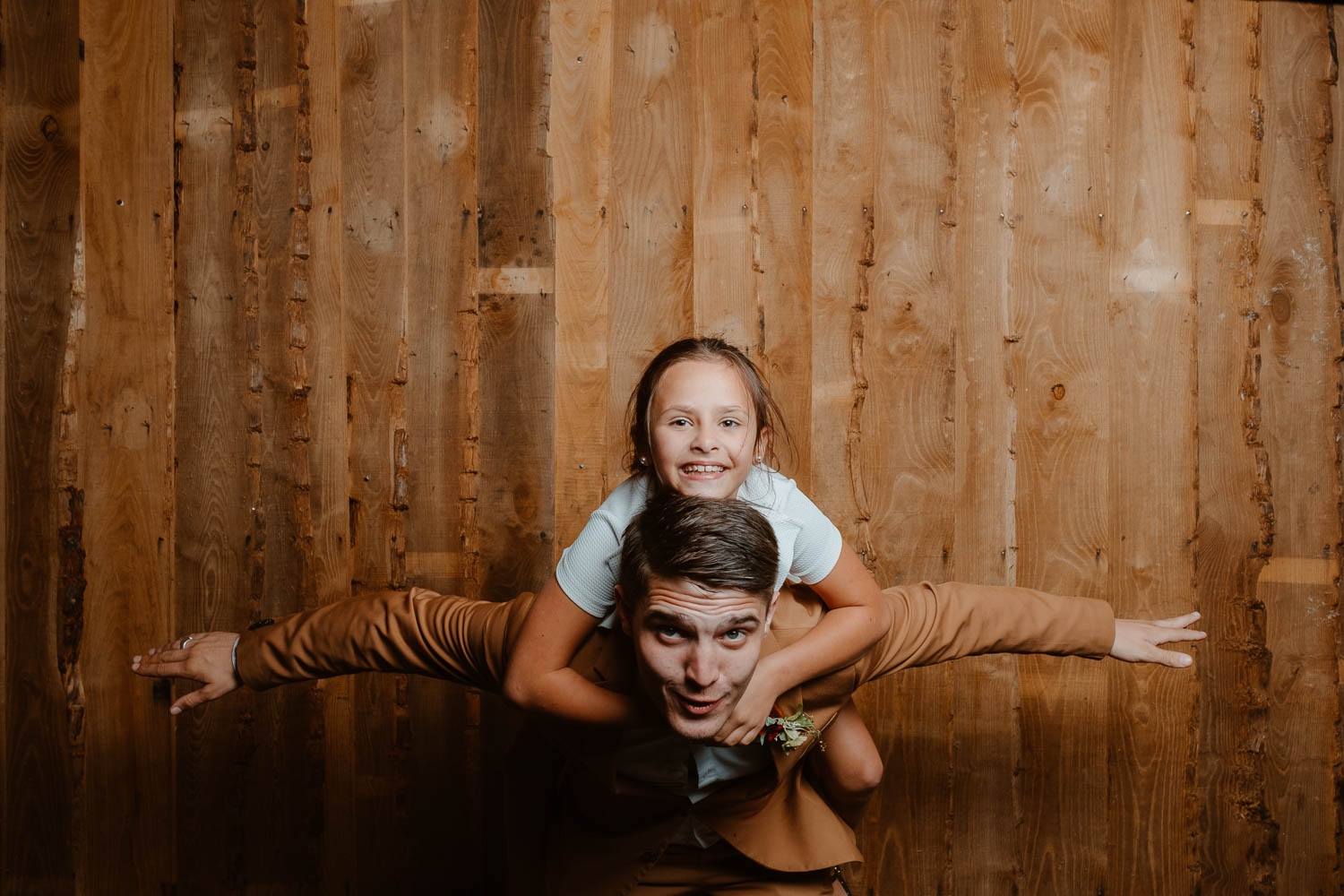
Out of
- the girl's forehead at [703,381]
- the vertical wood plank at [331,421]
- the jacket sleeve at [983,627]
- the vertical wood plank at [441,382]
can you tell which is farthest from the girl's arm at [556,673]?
the vertical wood plank at [331,421]

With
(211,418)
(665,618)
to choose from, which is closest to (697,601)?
(665,618)

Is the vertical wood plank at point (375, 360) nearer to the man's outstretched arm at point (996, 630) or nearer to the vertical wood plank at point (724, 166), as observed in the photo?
the vertical wood plank at point (724, 166)

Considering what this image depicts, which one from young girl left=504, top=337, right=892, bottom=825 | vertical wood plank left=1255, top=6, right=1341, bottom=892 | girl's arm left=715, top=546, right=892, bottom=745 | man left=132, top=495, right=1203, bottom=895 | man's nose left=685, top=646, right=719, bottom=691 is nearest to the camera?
man's nose left=685, top=646, right=719, bottom=691

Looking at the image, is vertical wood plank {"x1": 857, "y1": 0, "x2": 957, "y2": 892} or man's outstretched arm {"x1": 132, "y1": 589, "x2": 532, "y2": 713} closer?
man's outstretched arm {"x1": 132, "y1": 589, "x2": 532, "y2": 713}

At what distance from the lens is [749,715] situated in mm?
1421

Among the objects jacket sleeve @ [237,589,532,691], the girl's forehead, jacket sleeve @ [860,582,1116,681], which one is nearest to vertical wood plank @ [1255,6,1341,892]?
jacket sleeve @ [860,582,1116,681]

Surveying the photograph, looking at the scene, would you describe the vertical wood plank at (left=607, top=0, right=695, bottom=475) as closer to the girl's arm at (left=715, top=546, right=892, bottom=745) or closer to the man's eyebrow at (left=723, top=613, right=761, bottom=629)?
the girl's arm at (left=715, top=546, right=892, bottom=745)

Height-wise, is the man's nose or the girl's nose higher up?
the girl's nose

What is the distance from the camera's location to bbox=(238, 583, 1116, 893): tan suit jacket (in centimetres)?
164

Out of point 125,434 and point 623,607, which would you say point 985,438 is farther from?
point 125,434

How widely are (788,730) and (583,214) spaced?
1601mm

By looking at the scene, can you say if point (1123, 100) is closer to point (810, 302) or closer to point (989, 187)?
point (989, 187)

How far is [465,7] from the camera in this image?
2.51 metres

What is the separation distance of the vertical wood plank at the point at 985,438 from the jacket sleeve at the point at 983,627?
748 millimetres
